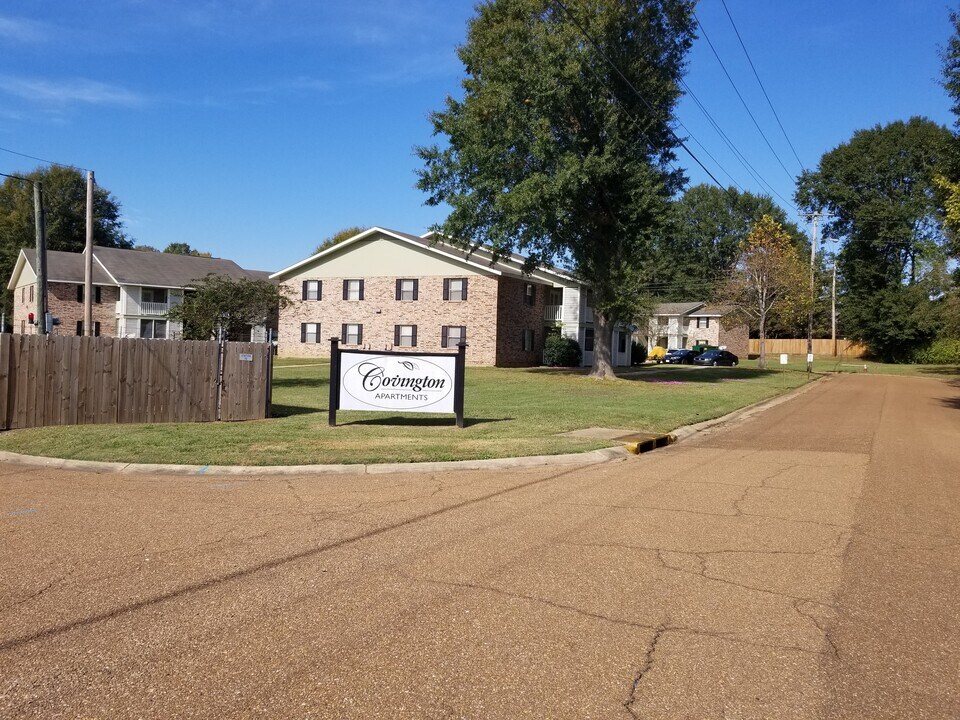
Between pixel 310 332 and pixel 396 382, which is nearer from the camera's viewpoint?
pixel 396 382

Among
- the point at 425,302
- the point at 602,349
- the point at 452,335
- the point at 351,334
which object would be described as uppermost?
the point at 425,302

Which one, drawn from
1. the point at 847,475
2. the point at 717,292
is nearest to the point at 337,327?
the point at 717,292

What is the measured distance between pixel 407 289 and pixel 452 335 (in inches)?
159

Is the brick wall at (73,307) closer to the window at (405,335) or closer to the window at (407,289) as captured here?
the window at (405,335)

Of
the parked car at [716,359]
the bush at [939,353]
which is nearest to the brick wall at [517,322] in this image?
the parked car at [716,359]

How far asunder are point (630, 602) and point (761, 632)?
2.74ft

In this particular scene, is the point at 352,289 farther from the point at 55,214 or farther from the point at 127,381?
the point at 55,214

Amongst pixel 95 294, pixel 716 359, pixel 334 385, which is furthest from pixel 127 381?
pixel 716 359

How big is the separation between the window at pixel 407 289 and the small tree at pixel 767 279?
24801 millimetres

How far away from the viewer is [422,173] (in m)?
31.5

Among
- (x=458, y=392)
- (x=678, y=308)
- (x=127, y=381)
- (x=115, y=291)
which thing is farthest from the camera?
(x=678, y=308)

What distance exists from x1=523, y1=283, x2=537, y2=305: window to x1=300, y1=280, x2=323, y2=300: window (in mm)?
12877

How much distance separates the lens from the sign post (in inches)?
574

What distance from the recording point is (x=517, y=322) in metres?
44.4
